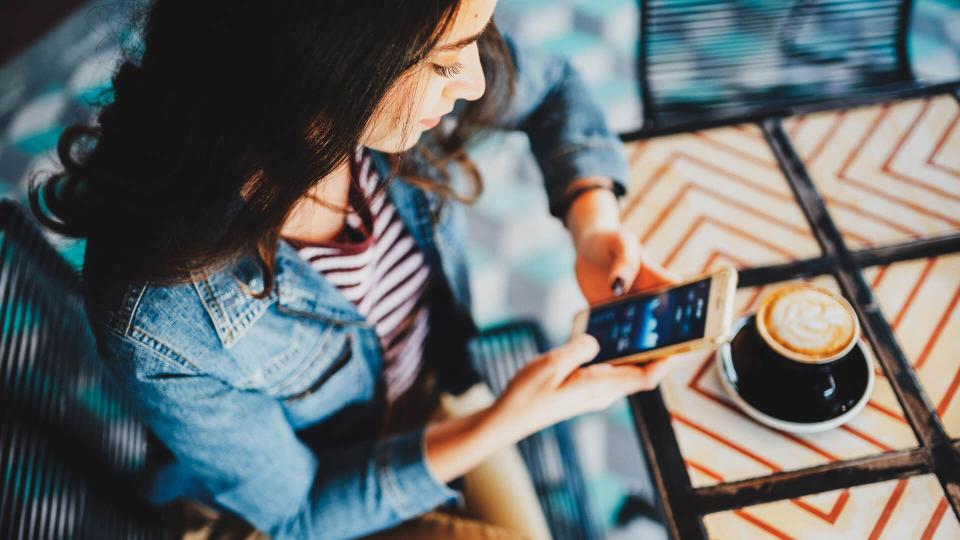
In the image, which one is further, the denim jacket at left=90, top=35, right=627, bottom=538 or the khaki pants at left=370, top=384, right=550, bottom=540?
the khaki pants at left=370, top=384, right=550, bottom=540

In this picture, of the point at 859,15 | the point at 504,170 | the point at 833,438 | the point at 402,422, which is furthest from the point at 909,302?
the point at 504,170

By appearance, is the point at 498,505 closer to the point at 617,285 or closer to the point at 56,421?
the point at 617,285

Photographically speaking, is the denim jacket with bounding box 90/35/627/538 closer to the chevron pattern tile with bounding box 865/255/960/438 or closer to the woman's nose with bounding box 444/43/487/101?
the woman's nose with bounding box 444/43/487/101

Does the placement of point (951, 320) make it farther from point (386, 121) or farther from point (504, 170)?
point (504, 170)

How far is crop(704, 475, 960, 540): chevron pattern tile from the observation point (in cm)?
80

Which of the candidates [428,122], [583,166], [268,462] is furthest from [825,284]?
[268,462]

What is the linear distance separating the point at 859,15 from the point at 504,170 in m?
1.39

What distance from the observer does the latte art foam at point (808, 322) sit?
800 mm

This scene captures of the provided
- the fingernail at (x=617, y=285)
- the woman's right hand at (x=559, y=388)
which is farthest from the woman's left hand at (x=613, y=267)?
the woman's right hand at (x=559, y=388)

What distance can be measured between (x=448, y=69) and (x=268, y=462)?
59 cm

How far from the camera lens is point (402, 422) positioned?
1310mm

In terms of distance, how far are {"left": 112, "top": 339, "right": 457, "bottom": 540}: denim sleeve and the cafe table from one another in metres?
0.38

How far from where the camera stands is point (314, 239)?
98cm

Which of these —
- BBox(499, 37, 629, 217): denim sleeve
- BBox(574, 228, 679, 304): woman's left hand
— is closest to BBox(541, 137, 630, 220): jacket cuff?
BBox(499, 37, 629, 217): denim sleeve
